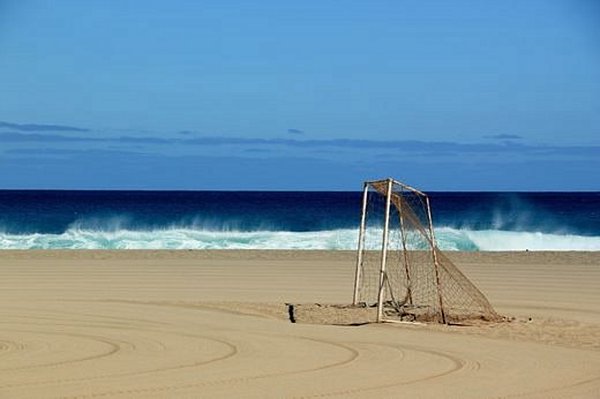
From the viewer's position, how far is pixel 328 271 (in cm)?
2442

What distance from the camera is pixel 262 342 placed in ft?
42.1

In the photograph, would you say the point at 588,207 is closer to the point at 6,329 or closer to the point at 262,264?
the point at 262,264

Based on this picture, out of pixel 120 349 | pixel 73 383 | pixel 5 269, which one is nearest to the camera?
pixel 73 383

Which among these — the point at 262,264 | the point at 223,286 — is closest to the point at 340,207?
the point at 262,264

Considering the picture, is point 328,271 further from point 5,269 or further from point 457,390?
point 457,390

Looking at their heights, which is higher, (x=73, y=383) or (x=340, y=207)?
(x=340, y=207)

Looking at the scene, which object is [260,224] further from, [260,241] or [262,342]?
[262,342]

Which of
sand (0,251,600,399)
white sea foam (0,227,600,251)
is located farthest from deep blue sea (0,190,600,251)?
sand (0,251,600,399)

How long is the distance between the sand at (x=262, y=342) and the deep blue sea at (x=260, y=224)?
65.7 ft

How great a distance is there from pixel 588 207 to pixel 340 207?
61.4 ft

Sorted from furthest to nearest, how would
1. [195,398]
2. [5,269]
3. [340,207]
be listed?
[340,207] → [5,269] → [195,398]

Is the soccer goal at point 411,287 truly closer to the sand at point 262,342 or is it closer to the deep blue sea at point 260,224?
the sand at point 262,342

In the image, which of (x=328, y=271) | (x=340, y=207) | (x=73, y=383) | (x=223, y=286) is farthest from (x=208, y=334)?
(x=340, y=207)

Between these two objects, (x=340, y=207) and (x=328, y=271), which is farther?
(x=340, y=207)
